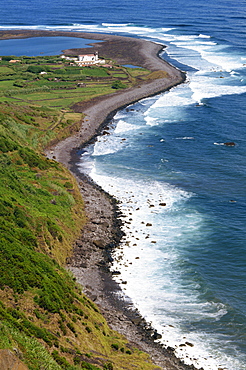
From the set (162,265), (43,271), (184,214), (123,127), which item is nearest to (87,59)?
(123,127)

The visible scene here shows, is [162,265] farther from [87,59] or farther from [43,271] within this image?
[87,59]

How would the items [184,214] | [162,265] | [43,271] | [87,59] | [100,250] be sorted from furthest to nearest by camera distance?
[87,59] → [184,214] → [100,250] → [162,265] → [43,271]

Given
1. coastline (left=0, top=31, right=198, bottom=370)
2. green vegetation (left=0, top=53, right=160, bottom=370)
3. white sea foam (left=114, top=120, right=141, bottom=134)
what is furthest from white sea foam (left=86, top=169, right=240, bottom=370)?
white sea foam (left=114, top=120, right=141, bottom=134)

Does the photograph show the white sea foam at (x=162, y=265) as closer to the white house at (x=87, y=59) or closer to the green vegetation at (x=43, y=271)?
the green vegetation at (x=43, y=271)

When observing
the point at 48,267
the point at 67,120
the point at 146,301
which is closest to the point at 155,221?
the point at 146,301

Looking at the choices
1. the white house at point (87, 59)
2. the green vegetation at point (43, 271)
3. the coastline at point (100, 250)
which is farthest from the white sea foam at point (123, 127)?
the white house at point (87, 59)

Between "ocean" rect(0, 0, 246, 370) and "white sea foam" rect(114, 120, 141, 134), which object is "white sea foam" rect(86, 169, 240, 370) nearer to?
"ocean" rect(0, 0, 246, 370)
